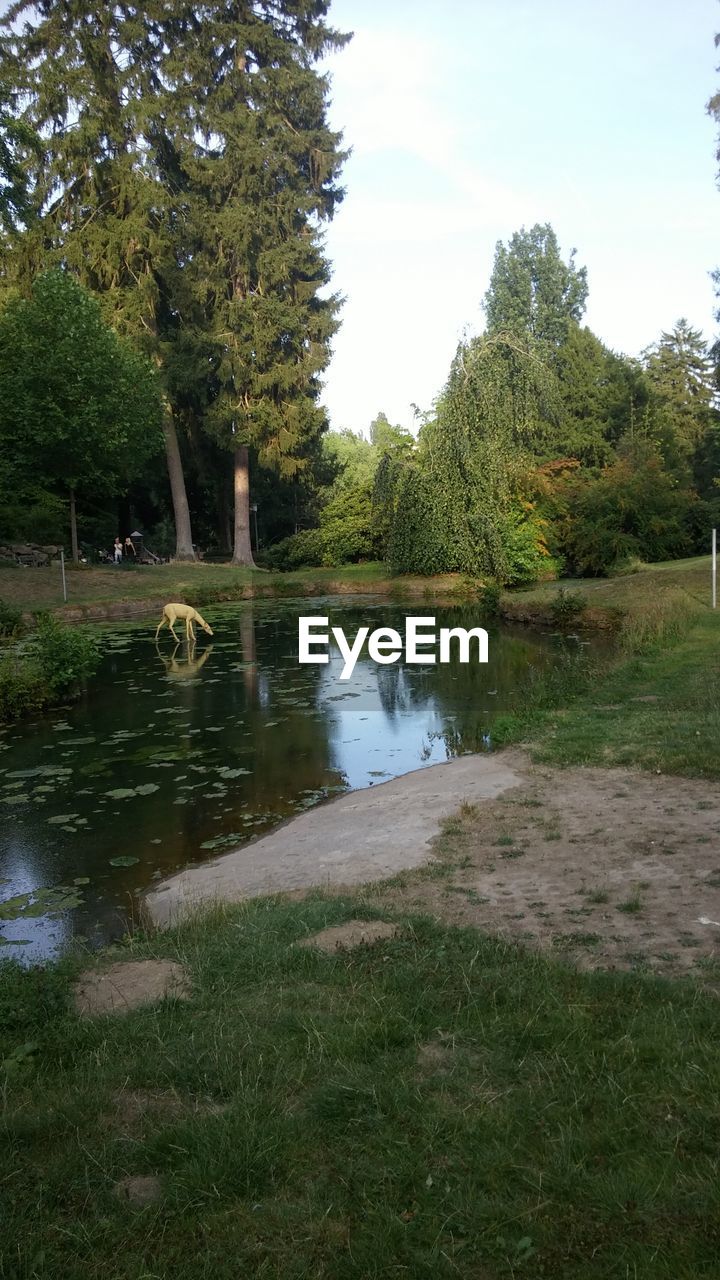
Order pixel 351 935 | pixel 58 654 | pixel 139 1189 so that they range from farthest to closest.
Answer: pixel 58 654 → pixel 351 935 → pixel 139 1189

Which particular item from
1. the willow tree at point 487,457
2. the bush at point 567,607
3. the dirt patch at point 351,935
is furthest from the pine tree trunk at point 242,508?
the dirt patch at point 351,935

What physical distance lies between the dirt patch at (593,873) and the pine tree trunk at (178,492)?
34139 millimetres

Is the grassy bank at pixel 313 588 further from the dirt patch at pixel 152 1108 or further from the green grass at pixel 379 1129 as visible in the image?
the dirt patch at pixel 152 1108

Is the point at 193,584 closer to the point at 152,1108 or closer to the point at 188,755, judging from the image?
the point at 188,755

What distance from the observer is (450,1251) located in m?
2.61

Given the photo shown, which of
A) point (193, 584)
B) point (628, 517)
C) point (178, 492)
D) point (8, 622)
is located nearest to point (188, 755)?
point (8, 622)

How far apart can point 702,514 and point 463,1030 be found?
101ft

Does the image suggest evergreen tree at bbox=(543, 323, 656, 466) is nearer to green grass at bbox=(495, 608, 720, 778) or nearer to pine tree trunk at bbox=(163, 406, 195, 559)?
pine tree trunk at bbox=(163, 406, 195, 559)

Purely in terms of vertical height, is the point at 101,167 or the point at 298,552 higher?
the point at 101,167

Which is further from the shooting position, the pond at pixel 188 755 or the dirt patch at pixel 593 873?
the pond at pixel 188 755

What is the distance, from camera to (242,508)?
41062 mm

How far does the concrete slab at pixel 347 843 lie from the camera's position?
22.6 feet

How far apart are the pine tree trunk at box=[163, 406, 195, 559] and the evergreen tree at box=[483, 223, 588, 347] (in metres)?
23.0

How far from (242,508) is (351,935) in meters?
37.0
